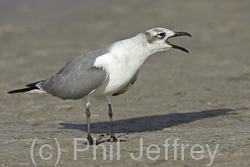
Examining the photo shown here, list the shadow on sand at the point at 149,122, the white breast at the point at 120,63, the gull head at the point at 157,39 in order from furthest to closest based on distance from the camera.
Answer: the shadow on sand at the point at 149,122 → the gull head at the point at 157,39 → the white breast at the point at 120,63

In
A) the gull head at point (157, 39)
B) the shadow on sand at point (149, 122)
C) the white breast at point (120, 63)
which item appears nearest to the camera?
the white breast at point (120, 63)

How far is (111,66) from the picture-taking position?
7.02 m

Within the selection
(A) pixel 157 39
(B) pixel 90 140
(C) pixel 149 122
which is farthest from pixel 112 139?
(A) pixel 157 39

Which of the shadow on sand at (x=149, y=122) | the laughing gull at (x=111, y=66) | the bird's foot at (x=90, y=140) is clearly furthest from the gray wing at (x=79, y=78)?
the shadow on sand at (x=149, y=122)

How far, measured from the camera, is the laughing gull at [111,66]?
23.1 feet

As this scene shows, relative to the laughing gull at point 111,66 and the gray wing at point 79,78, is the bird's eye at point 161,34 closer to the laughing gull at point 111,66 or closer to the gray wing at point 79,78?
the laughing gull at point 111,66

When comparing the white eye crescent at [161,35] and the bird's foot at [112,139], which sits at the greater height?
the white eye crescent at [161,35]

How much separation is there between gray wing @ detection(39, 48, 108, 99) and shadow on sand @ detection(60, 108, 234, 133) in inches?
31.0

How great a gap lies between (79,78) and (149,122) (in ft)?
4.89

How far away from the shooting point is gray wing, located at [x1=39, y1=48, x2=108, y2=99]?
7.06 m

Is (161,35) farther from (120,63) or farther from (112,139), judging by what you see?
(112,139)

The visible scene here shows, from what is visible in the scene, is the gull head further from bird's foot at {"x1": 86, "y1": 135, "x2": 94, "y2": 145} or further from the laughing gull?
bird's foot at {"x1": 86, "y1": 135, "x2": 94, "y2": 145}

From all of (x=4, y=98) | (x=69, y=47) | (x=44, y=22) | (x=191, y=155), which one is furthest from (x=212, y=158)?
(x=44, y=22)

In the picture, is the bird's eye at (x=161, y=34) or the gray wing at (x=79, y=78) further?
the bird's eye at (x=161, y=34)
